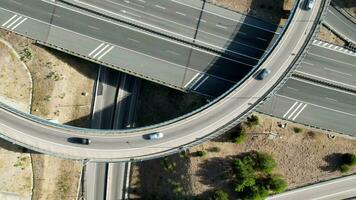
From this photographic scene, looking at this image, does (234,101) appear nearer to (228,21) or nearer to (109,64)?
(228,21)

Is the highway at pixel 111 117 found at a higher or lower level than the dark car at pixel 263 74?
lower

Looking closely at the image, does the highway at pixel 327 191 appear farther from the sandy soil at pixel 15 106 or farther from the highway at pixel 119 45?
the sandy soil at pixel 15 106

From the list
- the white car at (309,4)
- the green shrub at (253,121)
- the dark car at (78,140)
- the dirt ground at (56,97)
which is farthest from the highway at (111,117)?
the white car at (309,4)

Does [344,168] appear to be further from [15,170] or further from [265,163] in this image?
[15,170]

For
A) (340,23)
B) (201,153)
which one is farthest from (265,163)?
(340,23)

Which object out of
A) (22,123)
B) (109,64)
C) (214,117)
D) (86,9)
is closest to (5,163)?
(22,123)

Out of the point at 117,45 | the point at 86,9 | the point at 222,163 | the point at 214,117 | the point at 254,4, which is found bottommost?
the point at 222,163

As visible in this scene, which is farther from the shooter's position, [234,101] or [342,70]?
A: [342,70]
